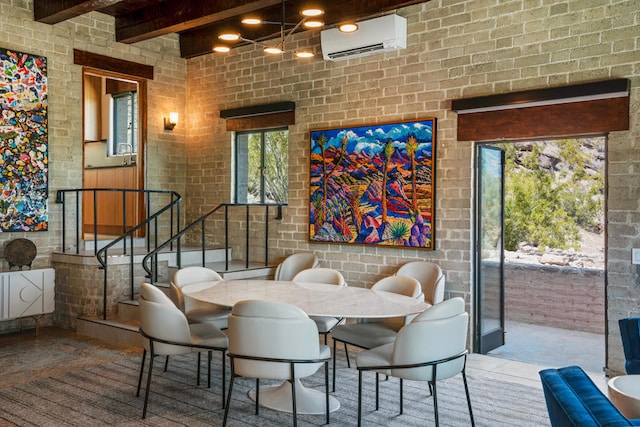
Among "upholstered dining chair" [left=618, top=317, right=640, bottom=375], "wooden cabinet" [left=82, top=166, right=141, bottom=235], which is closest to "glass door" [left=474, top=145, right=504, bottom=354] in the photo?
"upholstered dining chair" [left=618, top=317, right=640, bottom=375]

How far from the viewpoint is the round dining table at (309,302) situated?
3.75 m

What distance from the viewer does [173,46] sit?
8.17 metres

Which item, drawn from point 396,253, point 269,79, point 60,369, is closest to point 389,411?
point 396,253

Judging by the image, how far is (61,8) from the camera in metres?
6.29

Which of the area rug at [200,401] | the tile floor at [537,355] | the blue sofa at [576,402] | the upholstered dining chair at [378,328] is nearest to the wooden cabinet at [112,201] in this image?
the area rug at [200,401]

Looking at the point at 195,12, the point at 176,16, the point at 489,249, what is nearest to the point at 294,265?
the point at 489,249

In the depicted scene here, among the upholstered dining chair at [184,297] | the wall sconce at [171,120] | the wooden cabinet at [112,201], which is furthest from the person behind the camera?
the wooden cabinet at [112,201]

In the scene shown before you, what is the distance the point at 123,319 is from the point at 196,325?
7.32 feet

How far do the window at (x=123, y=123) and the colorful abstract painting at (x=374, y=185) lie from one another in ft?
11.8

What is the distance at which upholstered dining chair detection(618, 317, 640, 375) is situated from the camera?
3.32 m

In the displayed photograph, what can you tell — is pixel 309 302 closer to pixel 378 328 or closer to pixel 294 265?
pixel 378 328

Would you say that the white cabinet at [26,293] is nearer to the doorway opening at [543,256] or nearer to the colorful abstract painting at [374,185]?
the colorful abstract painting at [374,185]

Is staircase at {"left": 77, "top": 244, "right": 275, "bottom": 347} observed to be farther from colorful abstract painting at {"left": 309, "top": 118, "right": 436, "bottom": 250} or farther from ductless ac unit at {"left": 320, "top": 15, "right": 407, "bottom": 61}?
ductless ac unit at {"left": 320, "top": 15, "right": 407, "bottom": 61}

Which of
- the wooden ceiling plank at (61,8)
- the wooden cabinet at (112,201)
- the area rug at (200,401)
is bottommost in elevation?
the area rug at (200,401)
